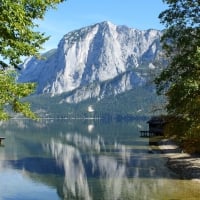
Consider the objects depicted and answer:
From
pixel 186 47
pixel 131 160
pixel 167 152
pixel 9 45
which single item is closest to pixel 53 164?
pixel 131 160

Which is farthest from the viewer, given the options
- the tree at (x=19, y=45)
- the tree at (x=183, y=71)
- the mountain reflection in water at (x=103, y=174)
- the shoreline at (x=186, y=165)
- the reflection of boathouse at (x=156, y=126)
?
the reflection of boathouse at (x=156, y=126)

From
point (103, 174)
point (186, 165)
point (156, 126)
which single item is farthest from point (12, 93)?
point (156, 126)

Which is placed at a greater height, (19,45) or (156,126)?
(19,45)

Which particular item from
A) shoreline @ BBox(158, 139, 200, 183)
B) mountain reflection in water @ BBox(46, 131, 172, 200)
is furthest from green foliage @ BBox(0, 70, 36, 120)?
shoreline @ BBox(158, 139, 200, 183)

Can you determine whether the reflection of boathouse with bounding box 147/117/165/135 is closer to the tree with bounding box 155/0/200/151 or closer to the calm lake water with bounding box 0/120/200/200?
the calm lake water with bounding box 0/120/200/200

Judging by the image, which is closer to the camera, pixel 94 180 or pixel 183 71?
pixel 183 71

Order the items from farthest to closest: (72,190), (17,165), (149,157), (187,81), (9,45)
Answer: (149,157) → (17,165) → (72,190) → (187,81) → (9,45)

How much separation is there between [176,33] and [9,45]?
13744 millimetres

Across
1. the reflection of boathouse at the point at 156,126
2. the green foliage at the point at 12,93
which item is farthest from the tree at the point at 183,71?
the reflection of boathouse at the point at 156,126

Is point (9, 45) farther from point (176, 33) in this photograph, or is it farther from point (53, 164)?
point (53, 164)

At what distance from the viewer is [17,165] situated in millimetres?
65812

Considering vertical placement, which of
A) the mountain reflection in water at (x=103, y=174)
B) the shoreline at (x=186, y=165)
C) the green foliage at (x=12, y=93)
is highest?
the green foliage at (x=12, y=93)

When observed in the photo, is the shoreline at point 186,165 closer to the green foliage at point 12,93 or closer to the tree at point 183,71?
the tree at point 183,71

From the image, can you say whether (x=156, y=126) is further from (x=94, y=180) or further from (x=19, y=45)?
(x=19, y=45)
